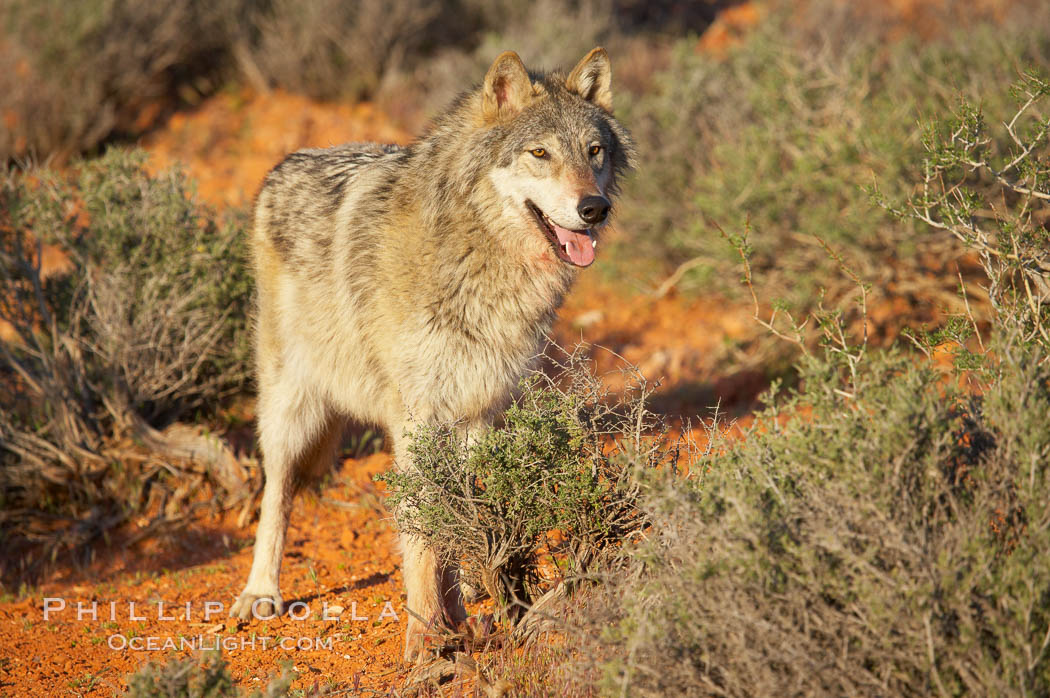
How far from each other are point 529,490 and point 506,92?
1.86 m

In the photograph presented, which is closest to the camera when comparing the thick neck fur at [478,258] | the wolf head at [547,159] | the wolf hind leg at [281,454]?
the wolf head at [547,159]

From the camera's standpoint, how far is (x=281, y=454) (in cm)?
470

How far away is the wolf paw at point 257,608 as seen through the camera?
440 centimetres

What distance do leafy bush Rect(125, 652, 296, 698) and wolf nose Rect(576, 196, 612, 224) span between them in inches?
81.5

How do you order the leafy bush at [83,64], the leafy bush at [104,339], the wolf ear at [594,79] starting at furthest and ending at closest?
the leafy bush at [83,64] < the leafy bush at [104,339] < the wolf ear at [594,79]

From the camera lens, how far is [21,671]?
3898mm

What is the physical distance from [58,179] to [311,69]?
6258 millimetres

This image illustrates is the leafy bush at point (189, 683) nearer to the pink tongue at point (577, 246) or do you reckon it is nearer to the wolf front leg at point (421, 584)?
the wolf front leg at point (421, 584)

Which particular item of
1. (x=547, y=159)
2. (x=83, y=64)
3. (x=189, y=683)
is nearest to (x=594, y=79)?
(x=547, y=159)

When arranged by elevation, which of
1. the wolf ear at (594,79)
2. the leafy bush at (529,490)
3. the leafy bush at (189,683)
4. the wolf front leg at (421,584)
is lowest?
the wolf front leg at (421,584)

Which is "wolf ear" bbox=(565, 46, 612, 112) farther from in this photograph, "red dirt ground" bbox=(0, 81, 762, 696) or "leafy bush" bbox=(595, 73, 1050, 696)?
"leafy bush" bbox=(595, 73, 1050, 696)

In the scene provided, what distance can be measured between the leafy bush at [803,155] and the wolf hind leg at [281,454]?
3.74 metres

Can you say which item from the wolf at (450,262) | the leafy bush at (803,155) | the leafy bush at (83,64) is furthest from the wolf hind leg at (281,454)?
the leafy bush at (83,64)

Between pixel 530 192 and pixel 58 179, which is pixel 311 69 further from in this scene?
pixel 530 192
